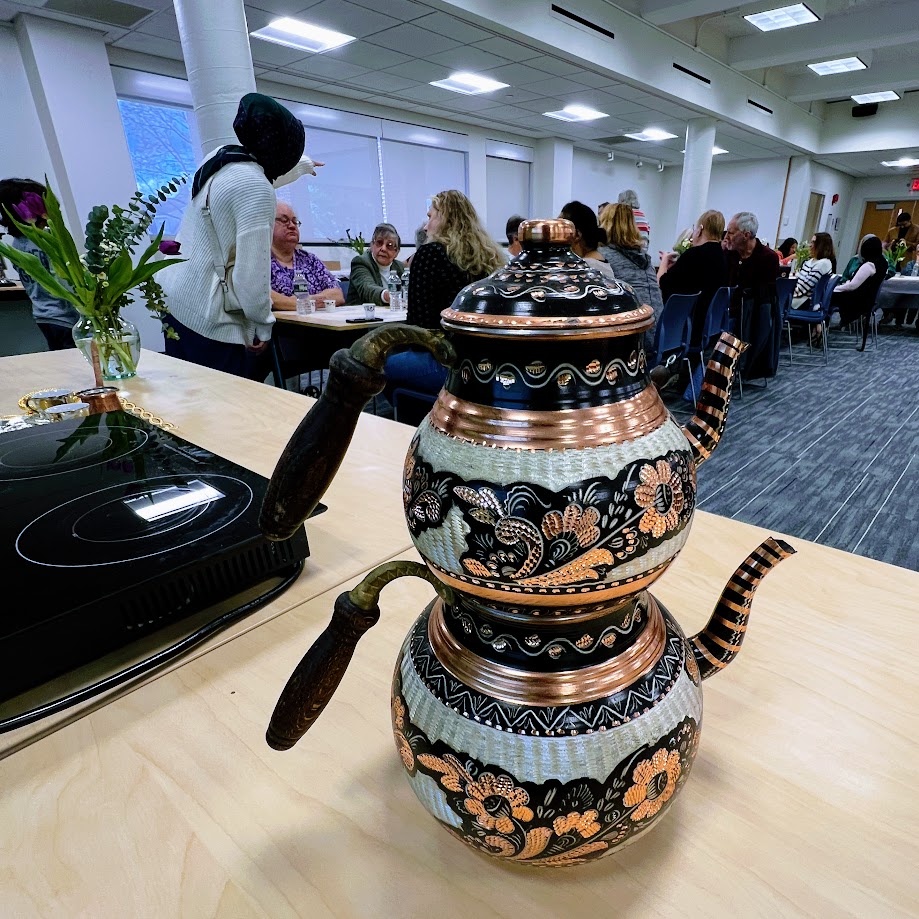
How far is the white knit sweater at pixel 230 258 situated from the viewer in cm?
145

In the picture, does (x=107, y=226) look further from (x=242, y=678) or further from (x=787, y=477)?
(x=787, y=477)

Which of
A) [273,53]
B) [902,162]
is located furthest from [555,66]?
[902,162]

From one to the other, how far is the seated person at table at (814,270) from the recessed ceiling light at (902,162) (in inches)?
259

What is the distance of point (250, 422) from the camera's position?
1019 mm

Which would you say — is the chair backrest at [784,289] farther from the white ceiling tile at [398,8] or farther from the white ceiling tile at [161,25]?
the white ceiling tile at [161,25]

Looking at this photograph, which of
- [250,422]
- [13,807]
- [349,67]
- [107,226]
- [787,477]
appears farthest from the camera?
[349,67]

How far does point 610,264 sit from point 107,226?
210cm

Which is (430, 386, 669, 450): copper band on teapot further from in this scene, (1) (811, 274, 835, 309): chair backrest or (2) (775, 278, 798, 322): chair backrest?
(1) (811, 274, 835, 309): chair backrest

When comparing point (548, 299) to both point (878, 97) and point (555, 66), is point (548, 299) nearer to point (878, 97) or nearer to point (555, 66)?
point (555, 66)

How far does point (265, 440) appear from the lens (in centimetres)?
93

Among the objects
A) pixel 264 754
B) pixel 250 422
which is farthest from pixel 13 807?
pixel 250 422

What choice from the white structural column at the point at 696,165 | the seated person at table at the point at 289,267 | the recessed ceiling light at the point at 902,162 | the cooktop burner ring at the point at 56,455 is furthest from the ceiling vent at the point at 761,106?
the cooktop burner ring at the point at 56,455

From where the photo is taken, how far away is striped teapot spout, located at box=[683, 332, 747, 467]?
1.02 ft

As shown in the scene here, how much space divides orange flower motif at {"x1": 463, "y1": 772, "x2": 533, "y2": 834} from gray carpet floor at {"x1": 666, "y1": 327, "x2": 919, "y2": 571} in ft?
6.15
